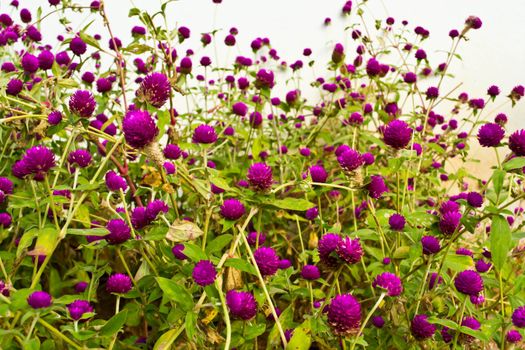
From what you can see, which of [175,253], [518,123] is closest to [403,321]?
[175,253]

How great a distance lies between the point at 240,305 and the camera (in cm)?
77

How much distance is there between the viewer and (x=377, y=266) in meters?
1.13

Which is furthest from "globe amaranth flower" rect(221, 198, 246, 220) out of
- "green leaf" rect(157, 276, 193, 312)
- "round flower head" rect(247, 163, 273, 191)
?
"green leaf" rect(157, 276, 193, 312)

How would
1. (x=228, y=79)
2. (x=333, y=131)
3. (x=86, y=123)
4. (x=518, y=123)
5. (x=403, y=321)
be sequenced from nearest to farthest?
1. (x=86, y=123)
2. (x=403, y=321)
3. (x=228, y=79)
4. (x=333, y=131)
5. (x=518, y=123)

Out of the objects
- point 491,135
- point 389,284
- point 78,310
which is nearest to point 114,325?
point 78,310

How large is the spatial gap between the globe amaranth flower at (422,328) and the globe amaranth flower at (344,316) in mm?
230

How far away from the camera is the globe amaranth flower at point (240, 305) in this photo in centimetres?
77

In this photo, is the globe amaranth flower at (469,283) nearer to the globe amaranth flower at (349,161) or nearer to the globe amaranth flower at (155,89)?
the globe amaranth flower at (349,161)

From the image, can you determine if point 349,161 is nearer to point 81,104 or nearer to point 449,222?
point 449,222

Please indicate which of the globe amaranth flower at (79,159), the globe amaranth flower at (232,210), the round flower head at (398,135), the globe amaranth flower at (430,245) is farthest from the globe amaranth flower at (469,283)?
the globe amaranth flower at (79,159)

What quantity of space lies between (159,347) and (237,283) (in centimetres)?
22

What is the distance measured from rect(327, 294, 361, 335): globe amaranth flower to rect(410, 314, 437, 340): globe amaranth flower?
A: 0.23 meters

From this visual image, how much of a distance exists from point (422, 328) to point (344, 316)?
266mm

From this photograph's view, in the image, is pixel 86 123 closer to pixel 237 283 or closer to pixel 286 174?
pixel 237 283
